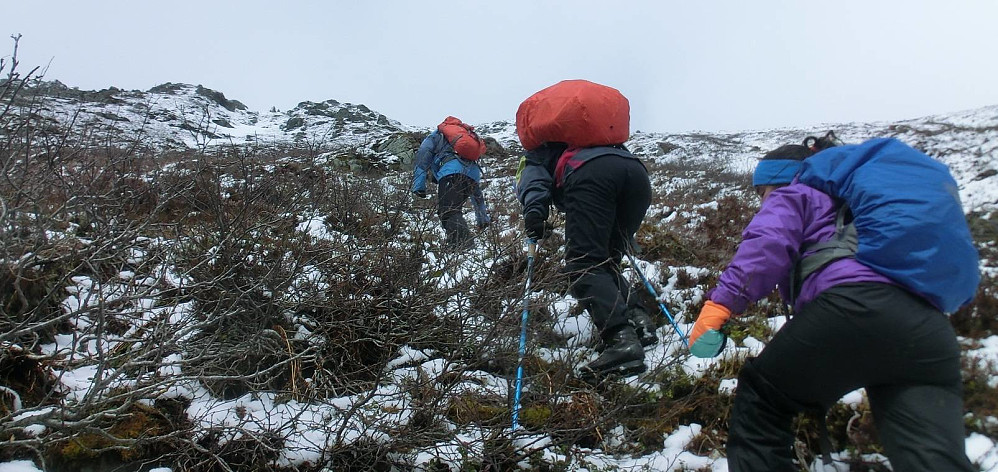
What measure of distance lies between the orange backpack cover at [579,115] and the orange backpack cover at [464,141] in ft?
6.19

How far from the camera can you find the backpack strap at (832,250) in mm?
1658

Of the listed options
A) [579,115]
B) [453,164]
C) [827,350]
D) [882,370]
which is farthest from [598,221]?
[453,164]

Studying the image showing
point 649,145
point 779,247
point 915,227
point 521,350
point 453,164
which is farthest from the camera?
point 649,145

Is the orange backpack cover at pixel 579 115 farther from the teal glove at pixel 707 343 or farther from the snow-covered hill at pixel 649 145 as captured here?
the snow-covered hill at pixel 649 145

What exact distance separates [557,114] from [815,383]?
1.95 meters

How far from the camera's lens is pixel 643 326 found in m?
3.08

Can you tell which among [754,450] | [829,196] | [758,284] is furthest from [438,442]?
[829,196]

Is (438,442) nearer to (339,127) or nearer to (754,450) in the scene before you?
(754,450)

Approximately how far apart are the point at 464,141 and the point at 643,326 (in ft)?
9.28

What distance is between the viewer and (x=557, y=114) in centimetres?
301

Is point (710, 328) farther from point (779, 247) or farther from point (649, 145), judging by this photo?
point (649, 145)

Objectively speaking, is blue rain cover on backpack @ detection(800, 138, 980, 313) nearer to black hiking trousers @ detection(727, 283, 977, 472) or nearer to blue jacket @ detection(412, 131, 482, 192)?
black hiking trousers @ detection(727, 283, 977, 472)

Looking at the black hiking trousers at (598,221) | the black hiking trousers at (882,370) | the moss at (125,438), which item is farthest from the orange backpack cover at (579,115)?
the moss at (125,438)

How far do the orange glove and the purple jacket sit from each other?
3cm
